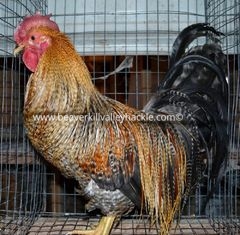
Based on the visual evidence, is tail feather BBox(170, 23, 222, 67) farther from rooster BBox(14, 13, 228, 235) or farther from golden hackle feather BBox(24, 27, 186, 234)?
golden hackle feather BBox(24, 27, 186, 234)

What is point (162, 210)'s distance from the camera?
7.45 ft

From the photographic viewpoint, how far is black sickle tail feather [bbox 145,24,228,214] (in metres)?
2.40

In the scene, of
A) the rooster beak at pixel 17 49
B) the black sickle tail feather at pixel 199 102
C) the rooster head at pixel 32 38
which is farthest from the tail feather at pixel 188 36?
the rooster beak at pixel 17 49

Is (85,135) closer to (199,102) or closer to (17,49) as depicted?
(17,49)

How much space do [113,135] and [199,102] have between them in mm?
531

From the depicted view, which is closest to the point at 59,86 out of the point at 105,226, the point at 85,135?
the point at 85,135

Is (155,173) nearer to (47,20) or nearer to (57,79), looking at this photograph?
(57,79)

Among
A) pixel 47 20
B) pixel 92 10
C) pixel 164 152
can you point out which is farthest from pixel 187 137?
pixel 92 10

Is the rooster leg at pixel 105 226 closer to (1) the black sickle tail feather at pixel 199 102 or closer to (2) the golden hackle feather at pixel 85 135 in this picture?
(2) the golden hackle feather at pixel 85 135

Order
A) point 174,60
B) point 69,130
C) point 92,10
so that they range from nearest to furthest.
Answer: point 69,130 < point 174,60 < point 92,10

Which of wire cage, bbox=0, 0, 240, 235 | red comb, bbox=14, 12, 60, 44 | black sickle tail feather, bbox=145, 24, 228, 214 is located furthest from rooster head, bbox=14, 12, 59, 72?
black sickle tail feather, bbox=145, 24, 228, 214

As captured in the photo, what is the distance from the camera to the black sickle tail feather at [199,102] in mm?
2400

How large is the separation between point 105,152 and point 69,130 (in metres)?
0.21

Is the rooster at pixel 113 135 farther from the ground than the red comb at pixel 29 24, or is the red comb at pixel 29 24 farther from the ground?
the red comb at pixel 29 24
